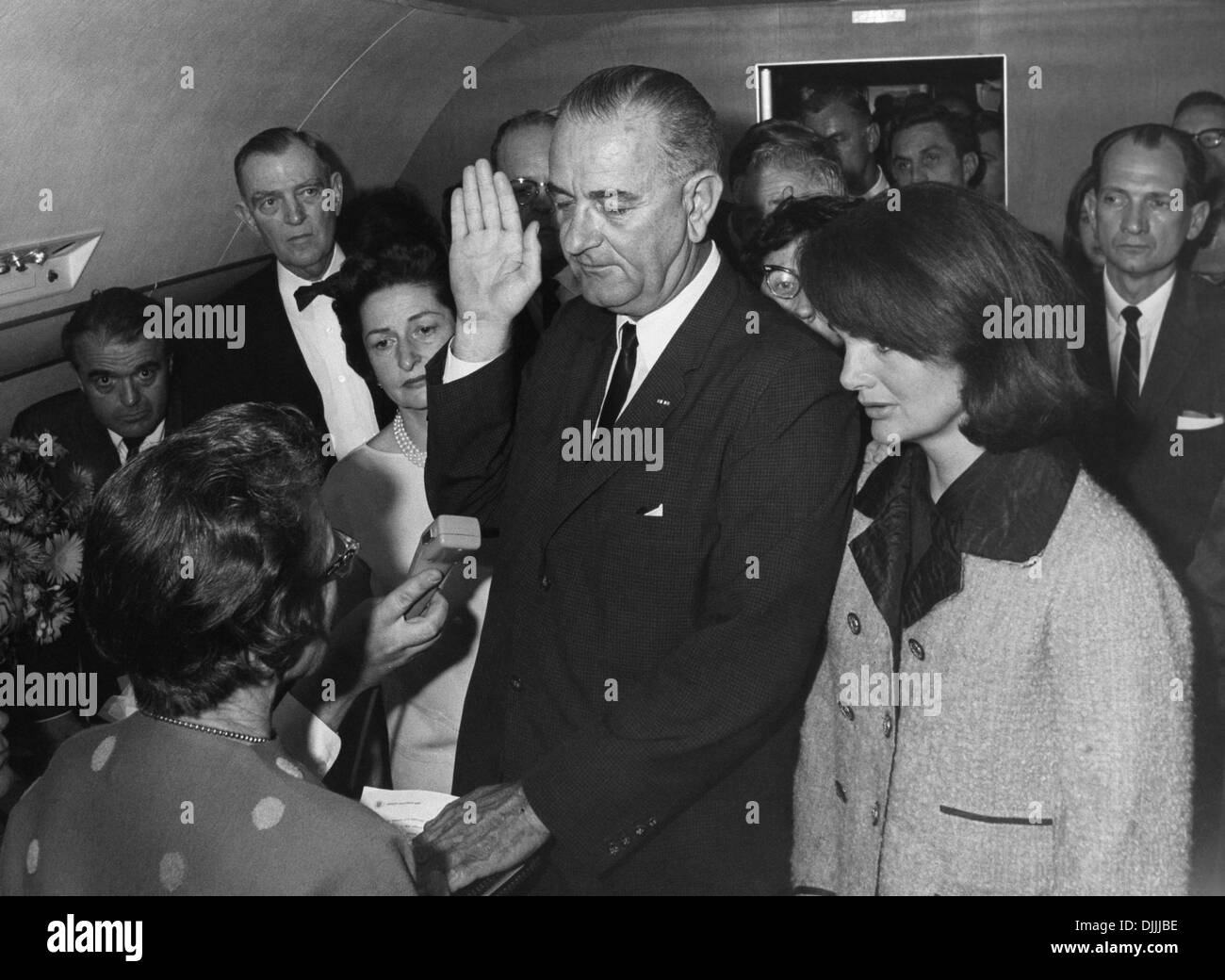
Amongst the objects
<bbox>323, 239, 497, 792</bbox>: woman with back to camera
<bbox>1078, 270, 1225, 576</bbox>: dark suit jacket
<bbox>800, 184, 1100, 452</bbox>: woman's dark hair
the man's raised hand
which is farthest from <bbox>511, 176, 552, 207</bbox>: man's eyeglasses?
<bbox>800, 184, 1100, 452</bbox>: woman's dark hair

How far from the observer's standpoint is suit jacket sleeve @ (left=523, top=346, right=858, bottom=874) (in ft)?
5.57

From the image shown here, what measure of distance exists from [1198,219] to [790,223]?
5.00 feet

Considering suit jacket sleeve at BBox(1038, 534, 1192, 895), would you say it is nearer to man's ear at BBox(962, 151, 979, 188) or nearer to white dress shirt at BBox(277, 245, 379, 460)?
white dress shirt at BBox(277, 245, 379, 460)

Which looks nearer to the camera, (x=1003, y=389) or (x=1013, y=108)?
(x=1003, y=389)

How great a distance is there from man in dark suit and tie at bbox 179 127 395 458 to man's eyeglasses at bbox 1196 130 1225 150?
7.94 feet

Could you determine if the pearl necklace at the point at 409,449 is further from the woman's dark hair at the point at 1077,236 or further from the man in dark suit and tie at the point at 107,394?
the woman's dark hair at the point at 1077,236

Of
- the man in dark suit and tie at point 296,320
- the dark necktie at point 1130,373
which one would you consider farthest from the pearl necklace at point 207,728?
the dark necktie at point 1130,373

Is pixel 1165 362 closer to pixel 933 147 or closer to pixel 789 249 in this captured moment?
pixel 933 147

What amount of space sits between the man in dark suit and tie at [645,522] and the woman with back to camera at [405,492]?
38cm

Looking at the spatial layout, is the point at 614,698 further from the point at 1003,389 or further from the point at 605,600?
the point at 1003,389

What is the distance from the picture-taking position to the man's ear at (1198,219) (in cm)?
329
